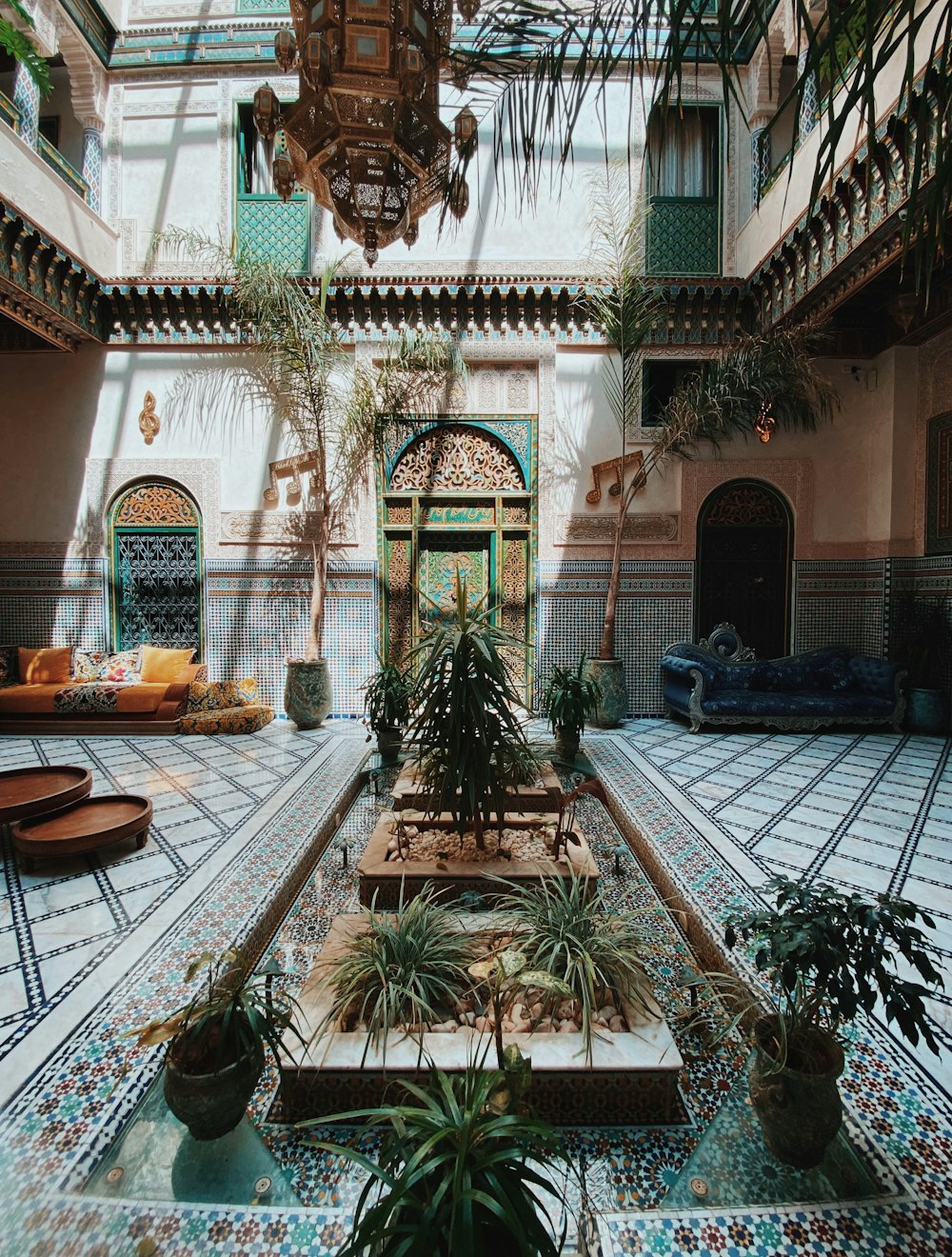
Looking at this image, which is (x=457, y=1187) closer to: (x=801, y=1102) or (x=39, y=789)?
(x=801, y=1102)

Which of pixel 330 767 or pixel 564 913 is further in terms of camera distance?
pixel 330 767

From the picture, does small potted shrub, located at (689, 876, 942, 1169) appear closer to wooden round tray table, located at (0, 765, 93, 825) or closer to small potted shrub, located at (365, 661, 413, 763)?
wooden round tray table, located at (0, 765, 93, 825)

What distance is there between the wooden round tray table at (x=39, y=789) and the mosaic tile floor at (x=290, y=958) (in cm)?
24

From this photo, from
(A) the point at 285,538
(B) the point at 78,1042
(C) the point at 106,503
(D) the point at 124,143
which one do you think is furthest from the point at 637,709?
(D) the point at 124,143

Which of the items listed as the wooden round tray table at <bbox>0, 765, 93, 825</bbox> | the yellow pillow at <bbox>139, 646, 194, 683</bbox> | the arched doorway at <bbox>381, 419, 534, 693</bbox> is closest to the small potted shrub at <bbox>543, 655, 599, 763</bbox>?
the arched doorway at <bbox>381, 419, 534, 693</bbox>

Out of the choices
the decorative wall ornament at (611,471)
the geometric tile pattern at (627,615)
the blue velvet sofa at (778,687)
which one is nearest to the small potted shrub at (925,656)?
the blue velvet sofa at (778,687)

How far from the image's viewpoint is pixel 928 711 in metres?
5.16

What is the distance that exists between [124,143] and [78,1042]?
24.8 feet

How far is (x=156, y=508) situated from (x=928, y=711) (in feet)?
23.3

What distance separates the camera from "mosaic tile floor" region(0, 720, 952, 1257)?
3.97 feet

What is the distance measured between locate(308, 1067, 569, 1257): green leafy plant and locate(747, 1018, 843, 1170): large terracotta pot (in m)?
0.54

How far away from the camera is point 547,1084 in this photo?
1.52 meters

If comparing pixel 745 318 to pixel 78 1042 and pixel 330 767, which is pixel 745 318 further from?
pixel 78 1042

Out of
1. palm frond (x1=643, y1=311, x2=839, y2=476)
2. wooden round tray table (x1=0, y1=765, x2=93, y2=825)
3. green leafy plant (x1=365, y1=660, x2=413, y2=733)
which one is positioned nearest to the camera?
wooden round tray table (x1=0, y1=765, x2=93, y2=825)
